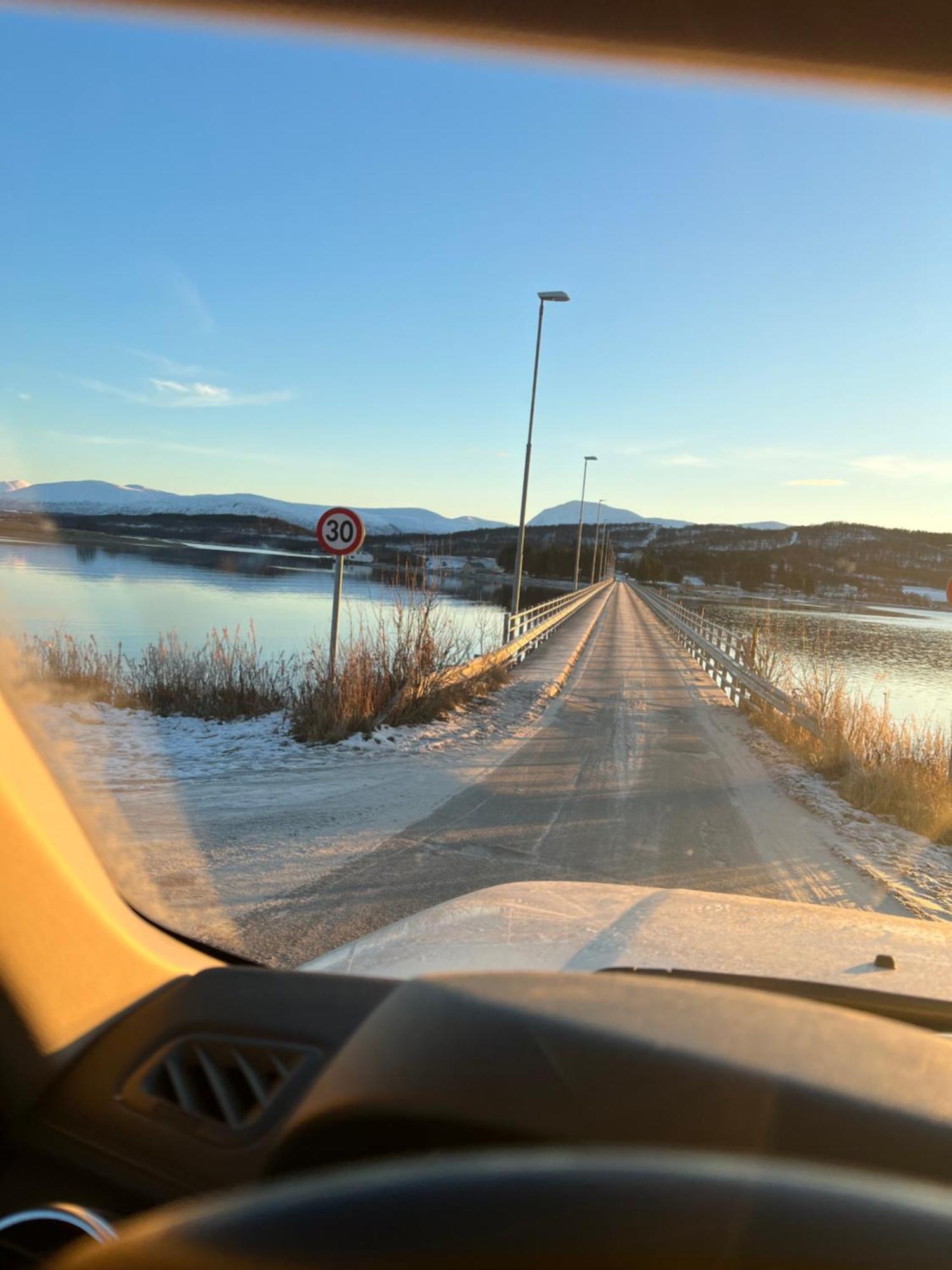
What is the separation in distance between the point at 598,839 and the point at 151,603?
57.9 ft

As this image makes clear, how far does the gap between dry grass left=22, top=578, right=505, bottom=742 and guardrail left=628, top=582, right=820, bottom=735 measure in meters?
4.77

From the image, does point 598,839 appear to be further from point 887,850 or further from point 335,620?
point 335,620

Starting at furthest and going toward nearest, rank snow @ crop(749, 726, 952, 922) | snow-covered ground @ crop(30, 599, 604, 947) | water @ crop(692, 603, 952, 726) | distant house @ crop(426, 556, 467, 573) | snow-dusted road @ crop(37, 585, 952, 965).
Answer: water @ crop(692, 603, 952, 726) → distant house @ crop(426, 556, 467, 573) → snow @ crop(749, 726, 952, 922) → snow-dusted road @ crop(37, 585, 952, 965) → snow-covered ground @ crop(30, 599, 604, 947)

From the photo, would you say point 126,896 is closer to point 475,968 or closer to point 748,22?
point 475,968

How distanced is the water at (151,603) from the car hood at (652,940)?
2.28 metres

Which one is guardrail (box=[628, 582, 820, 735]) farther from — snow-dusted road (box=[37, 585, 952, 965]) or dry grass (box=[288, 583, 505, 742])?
dry grass (box=[288, 583, 505, 742])

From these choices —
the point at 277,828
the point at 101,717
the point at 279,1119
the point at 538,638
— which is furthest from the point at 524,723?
the point at 538,638

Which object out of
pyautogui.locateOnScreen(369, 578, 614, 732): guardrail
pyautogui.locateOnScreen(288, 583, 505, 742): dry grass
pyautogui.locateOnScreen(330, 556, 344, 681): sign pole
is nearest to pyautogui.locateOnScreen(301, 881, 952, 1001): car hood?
pyautogui.locateOnScreen(288, 583, 505, 742): dry grass

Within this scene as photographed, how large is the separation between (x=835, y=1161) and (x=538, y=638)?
79.4ft

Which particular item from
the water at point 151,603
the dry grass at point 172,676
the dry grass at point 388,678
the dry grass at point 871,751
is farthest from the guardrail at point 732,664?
the dry grass at point 172,676

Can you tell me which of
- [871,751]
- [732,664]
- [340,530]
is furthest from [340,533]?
[732,664]

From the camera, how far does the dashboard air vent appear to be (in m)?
1.89

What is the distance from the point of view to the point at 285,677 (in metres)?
12.2

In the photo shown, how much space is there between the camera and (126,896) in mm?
2762
